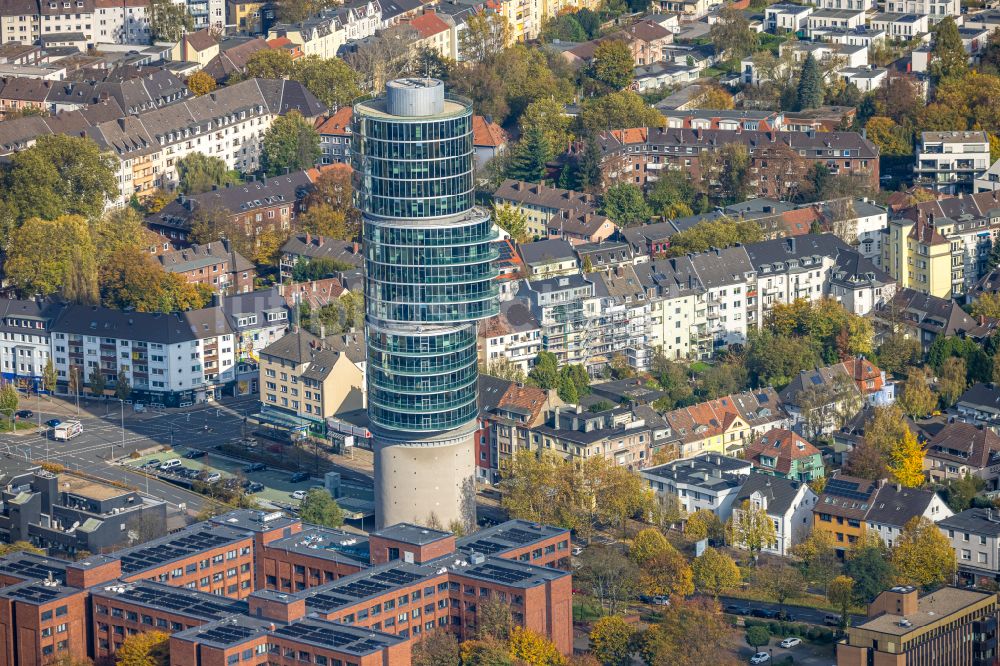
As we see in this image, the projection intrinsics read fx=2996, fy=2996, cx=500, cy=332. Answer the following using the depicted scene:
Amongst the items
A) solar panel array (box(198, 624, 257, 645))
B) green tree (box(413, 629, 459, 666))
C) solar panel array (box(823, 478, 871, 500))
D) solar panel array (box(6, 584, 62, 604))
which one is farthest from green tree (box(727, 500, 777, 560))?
solar panel array (box(6, 584, 62, 604))

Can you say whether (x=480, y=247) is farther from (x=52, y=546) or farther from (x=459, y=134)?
(x=52, y=546)

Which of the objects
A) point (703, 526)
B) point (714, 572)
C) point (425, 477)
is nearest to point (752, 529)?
point (703, 526)

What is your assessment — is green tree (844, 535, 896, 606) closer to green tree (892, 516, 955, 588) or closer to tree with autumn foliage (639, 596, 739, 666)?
green tree (892, 516, 955, 588)

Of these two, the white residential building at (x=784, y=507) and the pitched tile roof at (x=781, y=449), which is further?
the pitched tile roof at (x=781, y=449)

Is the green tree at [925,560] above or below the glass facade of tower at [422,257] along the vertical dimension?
below

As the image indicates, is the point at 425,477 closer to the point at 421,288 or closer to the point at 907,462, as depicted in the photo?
the point at 421,288

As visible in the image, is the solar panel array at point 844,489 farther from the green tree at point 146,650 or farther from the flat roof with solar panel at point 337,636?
the green tree at point 146,650

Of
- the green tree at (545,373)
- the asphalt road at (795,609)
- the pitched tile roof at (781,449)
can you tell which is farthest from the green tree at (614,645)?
the green tree at (545,373)
